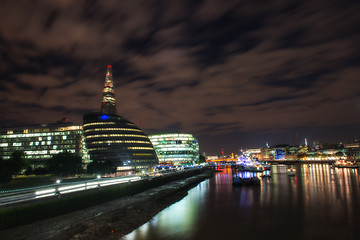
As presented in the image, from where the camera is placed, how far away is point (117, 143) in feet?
371

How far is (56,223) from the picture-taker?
19359 millimetres

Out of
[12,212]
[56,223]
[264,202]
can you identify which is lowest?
[264,202]

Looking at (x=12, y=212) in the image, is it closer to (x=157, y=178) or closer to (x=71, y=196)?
(x=71, y=196)

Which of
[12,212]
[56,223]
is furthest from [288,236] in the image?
[12,212]

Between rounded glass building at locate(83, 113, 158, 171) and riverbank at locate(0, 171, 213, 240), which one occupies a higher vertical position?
rounded glass building at locate(83, 113, 158, 171)

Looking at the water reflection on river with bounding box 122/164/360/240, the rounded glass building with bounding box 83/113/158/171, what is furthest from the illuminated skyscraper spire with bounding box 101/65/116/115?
the water reflection on river with bounding box 122/164/360/240

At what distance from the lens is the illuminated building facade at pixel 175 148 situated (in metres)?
182

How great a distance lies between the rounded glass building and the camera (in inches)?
4387

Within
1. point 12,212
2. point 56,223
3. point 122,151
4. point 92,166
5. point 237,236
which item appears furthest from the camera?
point 122,151

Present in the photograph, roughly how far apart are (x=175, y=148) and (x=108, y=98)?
207 ft

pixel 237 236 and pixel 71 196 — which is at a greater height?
pixel 71 196

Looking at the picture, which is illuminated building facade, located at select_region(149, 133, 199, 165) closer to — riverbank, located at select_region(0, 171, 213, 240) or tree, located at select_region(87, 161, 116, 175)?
tree, located at select_region(87, 161, 116, 175)

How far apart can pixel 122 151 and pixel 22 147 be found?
71788 millimetres

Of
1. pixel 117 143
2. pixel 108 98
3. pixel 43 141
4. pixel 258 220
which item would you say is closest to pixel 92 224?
pixel 258 220
